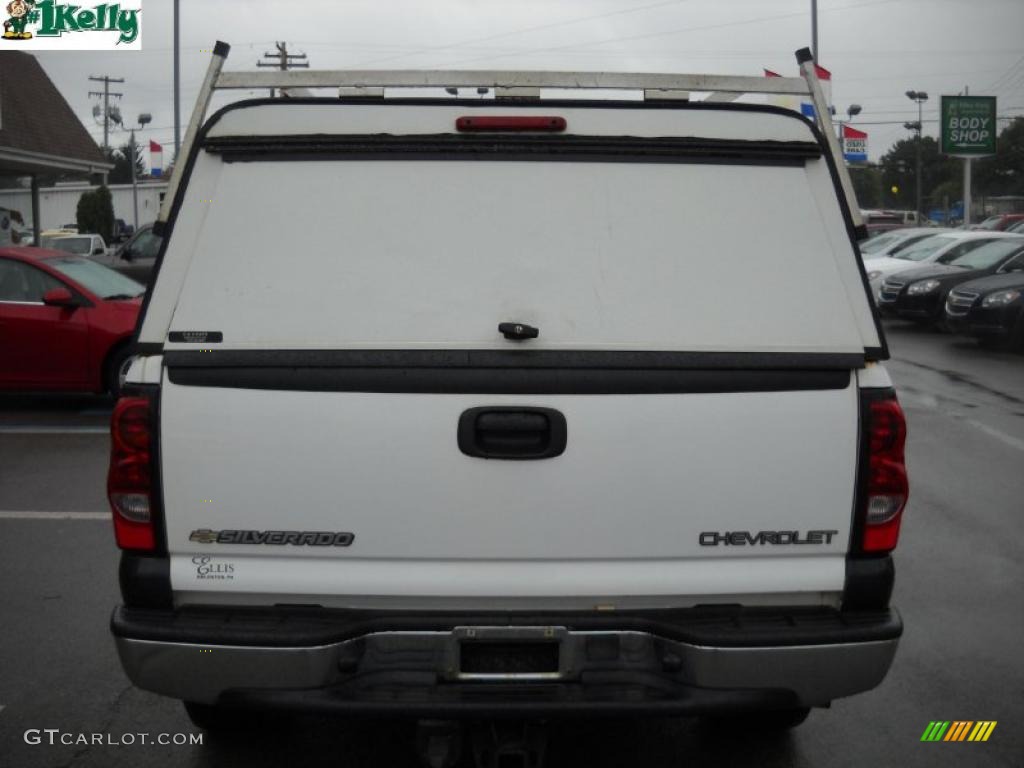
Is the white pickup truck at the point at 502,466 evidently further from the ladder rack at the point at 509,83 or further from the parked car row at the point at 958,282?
the parked car row at the point at 958,282

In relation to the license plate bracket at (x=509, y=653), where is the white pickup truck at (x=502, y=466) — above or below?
above

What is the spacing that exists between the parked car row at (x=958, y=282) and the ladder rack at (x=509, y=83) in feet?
51.0

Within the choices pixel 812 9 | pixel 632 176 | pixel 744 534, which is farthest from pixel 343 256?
pixel 812 9

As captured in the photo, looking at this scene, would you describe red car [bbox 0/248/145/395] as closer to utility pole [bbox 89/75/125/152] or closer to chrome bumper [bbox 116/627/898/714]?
chrome bumper [bbox 116/627/898/714]

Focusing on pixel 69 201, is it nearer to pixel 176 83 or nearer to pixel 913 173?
pixel 176 83

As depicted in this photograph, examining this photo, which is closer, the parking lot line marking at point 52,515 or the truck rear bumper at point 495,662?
the truck rear bumper at point 495,662

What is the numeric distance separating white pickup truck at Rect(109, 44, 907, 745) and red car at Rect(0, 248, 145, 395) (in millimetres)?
8916

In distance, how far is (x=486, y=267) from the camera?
3479 mm

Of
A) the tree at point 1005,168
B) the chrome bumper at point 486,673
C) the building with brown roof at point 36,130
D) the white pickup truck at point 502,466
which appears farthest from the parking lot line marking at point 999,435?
the tree at point 1005,168

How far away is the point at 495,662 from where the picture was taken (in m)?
3.40

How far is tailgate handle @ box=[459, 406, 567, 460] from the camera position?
3.37m

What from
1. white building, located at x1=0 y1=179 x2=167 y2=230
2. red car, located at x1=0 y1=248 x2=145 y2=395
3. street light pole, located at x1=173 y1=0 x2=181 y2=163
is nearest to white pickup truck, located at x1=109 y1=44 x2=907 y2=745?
red car, located at x1=0 y1=248 x2=145 y2=395

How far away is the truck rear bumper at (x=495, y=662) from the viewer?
336cm

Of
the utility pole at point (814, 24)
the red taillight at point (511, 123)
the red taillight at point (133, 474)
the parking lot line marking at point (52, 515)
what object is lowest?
the parking lot line marking at point (52, 515)
